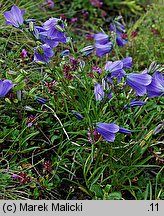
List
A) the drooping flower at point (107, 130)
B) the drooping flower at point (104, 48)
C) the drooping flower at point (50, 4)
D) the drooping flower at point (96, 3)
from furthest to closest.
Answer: the drooping flower at point (96, 3) < the drooping flower at point (50, 4) < the drooping flower at point (104, 48) < the drooping flower at point (107, 130)

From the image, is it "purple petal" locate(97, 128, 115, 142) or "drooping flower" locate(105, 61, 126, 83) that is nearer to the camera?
"purple petal" locate(97, 128, 115, 142)

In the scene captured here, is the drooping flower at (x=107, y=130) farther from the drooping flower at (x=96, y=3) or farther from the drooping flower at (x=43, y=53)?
the drooping flower at (x=96, y=3)

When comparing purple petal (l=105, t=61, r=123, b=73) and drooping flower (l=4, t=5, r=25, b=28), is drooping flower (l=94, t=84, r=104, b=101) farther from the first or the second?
drooping flower (l=4, t=5, r=25, b=28)

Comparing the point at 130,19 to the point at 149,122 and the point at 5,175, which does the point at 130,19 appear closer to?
the point at 149,122

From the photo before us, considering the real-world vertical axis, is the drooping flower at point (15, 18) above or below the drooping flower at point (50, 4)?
above

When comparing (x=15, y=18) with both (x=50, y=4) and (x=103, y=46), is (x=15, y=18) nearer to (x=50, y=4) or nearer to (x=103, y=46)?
(x=103, y=46)
